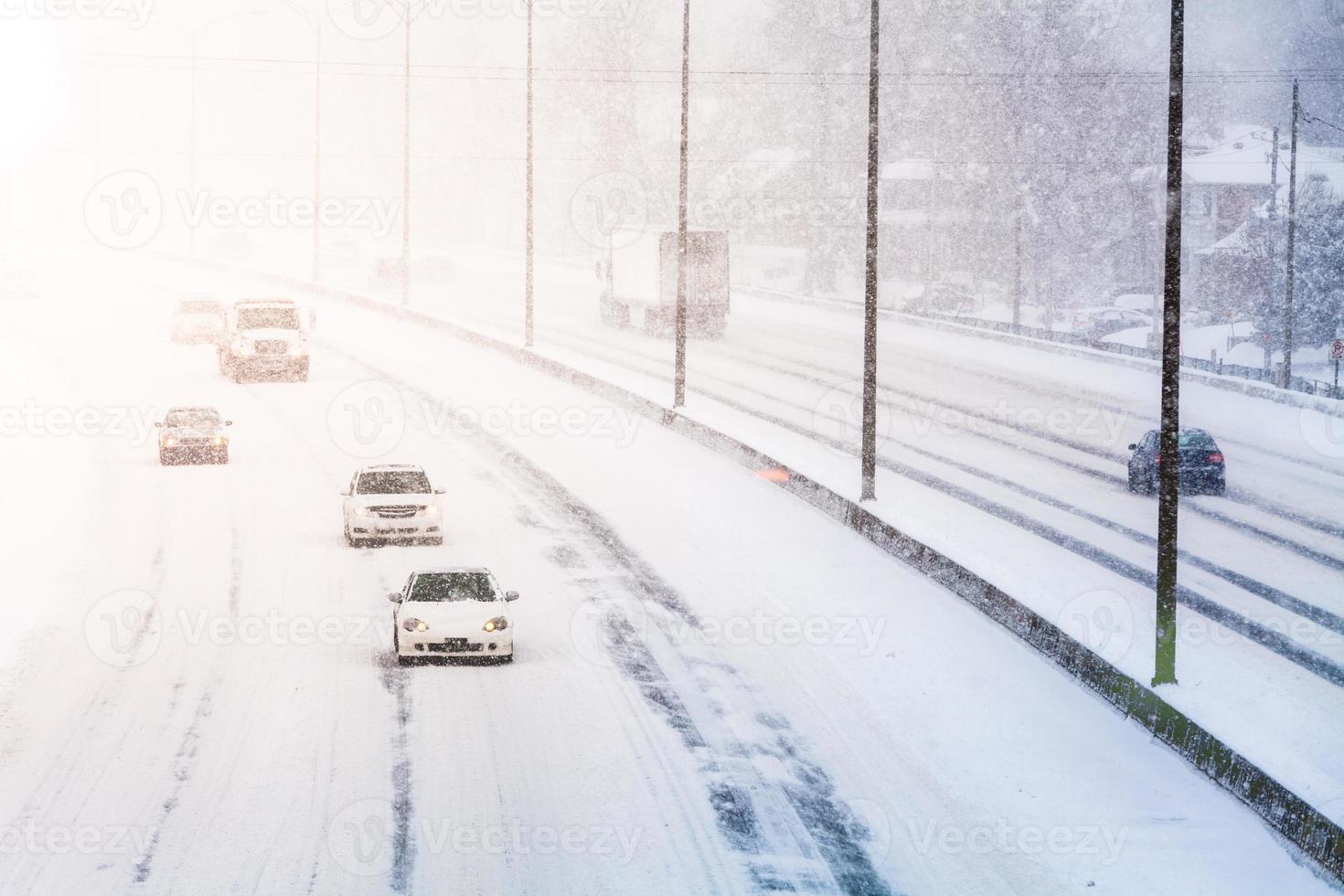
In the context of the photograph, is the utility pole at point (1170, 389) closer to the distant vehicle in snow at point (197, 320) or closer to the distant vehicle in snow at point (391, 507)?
the distant vehicle in snow at point (391, 507)

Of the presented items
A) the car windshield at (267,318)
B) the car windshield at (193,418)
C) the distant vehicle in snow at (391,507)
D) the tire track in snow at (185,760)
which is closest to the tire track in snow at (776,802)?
the distant vehicle in snow at (391,507)

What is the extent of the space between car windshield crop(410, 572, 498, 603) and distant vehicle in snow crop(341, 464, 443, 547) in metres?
6.46

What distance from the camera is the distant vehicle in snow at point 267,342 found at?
45656mm

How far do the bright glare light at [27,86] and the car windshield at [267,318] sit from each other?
7783 centimetres

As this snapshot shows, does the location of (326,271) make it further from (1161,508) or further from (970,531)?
(1161,508)

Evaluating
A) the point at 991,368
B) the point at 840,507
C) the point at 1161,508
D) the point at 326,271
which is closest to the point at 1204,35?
the point at 326,271

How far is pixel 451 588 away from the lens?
20609 millimetres

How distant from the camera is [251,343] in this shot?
45.6 meters

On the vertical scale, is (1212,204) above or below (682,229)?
A: above

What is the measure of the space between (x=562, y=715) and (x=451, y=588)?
2685mm

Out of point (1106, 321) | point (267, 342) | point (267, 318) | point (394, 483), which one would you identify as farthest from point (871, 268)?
point (1106, 321)

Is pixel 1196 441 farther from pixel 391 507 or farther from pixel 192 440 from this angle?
pixel 192 440

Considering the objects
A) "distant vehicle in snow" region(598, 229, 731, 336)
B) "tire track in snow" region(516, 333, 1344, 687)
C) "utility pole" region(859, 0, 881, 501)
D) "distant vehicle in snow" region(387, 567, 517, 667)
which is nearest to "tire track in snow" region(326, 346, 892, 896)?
"distant vehicle in snow" region(387, 567, 517, 667)

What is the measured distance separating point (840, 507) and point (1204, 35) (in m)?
128
